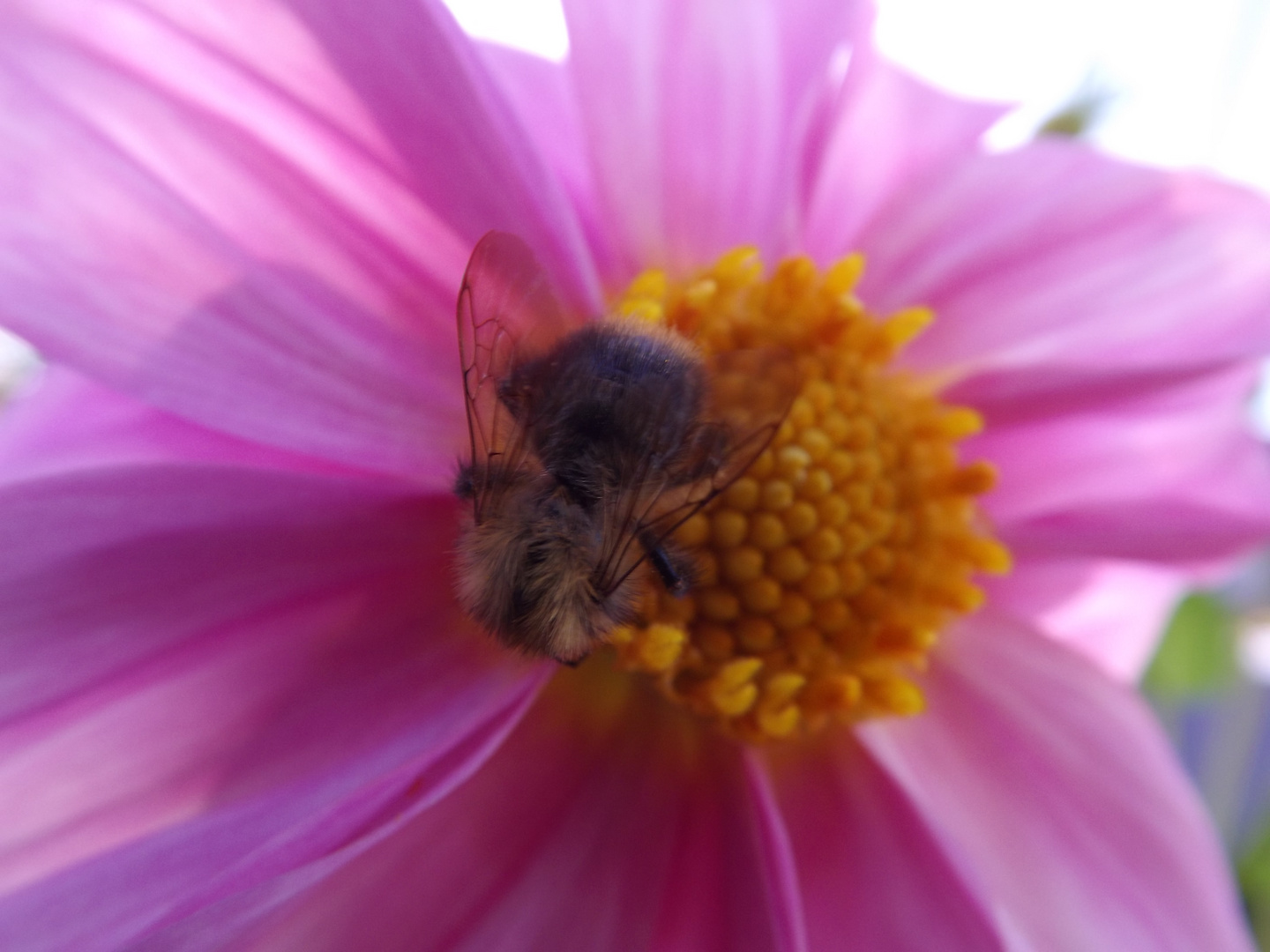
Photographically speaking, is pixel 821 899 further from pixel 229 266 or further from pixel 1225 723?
pixel 1225 723

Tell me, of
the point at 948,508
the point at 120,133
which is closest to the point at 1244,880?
the point at 948,508

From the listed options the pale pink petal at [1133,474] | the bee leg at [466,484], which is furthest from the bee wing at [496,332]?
the pale pink petal at [1133,474]

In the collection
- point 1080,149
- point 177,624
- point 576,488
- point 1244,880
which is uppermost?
point 1080,149

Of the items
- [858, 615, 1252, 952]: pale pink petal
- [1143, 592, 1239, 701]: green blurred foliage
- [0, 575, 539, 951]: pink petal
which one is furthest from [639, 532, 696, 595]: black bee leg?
[1143, 592, 1239, 701]: green blurred foliage

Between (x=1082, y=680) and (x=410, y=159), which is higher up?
(x=410, y=159)

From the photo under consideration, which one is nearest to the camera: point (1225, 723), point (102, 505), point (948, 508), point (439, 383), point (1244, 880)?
point (102, 505)

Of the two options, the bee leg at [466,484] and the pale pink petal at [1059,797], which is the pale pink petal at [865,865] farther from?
the bee leg at [466,484]
